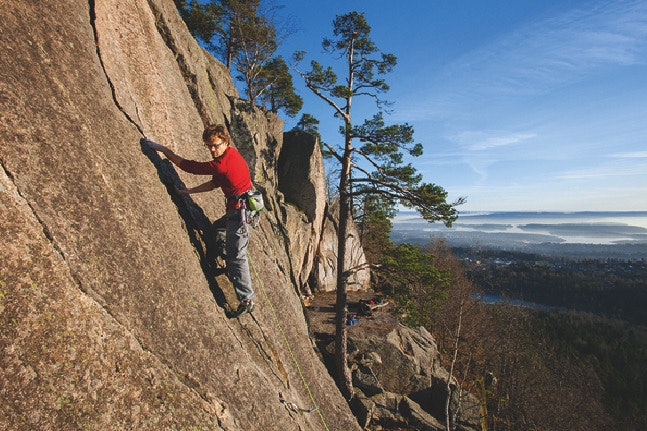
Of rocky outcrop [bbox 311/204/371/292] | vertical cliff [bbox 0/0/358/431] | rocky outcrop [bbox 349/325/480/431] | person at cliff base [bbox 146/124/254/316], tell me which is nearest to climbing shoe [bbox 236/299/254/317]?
person at cliff base [bbox 146/124/254/316]

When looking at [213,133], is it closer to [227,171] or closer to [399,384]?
[227,171]

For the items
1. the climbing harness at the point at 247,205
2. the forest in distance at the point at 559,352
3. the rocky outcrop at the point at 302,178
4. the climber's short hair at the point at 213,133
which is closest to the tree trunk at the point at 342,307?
the forest in distance at the point at 559,352

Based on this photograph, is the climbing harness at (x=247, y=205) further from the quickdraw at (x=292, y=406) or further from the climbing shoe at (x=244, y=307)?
the quickdraw at (x=292, y=406)

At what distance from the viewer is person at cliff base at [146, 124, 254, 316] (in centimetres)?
485

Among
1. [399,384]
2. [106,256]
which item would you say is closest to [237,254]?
[106,256]

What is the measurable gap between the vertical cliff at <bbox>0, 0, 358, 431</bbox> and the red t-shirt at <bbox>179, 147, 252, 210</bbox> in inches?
22.4

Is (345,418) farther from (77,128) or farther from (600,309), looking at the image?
(600,309)

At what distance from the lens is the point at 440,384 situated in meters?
15.9

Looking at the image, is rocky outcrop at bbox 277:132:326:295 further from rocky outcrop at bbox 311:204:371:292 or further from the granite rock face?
rocky outcrop at bbox 311:204:371:292

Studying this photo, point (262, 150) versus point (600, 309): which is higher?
point (262, 150)

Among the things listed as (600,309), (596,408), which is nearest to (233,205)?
(596,408)

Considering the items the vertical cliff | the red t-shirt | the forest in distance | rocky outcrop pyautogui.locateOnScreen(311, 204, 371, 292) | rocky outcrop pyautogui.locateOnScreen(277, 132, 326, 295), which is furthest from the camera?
the forest in distance

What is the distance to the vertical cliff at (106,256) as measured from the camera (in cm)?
264

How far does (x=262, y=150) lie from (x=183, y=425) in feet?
47.3
